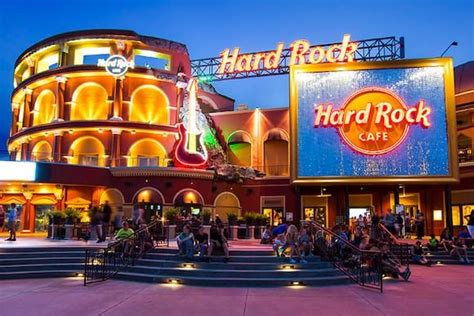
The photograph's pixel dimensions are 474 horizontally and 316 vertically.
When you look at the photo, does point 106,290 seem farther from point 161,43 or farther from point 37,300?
point 161,43

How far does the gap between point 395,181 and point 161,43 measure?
892 inches

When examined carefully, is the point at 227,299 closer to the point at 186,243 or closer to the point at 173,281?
the point at 173,281

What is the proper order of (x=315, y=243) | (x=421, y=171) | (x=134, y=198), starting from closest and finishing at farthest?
1. (x=315, y=243)
2. (x=421, y=171)
3. (x=134, y=198)

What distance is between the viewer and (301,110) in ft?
103

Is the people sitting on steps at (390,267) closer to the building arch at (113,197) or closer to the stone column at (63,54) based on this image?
the building arch at (113,197)

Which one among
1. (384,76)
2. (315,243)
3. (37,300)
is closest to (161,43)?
(384,76)

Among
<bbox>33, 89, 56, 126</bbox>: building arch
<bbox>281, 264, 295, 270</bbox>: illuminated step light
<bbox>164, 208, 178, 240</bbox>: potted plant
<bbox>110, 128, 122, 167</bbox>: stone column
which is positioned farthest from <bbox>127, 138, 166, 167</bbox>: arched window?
<bbox>281, 264, 295, 270</bbox>: illuminated step light

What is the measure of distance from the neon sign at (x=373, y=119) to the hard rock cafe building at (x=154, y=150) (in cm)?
106

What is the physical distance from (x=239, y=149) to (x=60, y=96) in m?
15.6

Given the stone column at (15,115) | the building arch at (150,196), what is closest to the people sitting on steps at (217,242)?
the building arch at (150,196)

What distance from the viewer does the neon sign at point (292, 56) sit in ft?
130


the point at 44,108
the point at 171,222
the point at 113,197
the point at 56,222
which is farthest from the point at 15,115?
the point at 171,222

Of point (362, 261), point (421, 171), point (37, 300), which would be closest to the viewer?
point (37, 300)

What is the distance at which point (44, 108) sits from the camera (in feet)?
134
